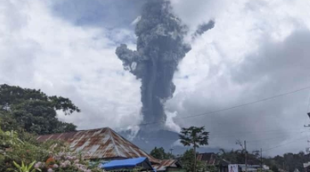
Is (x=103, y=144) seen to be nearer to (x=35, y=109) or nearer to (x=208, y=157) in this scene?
(x=35, y=109)

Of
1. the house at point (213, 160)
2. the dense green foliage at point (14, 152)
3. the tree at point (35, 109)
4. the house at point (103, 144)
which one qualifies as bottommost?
the dense green foliage at point (14, 152)

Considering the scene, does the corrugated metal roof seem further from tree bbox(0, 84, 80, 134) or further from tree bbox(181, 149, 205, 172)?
tree bbox(0, 84, 80, 134)

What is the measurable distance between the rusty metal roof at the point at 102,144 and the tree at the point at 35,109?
14.3m

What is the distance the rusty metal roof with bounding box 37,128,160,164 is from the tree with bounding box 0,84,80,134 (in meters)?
14.3

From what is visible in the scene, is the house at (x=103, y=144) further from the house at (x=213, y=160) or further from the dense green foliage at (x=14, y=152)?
the house at (x=213, y=160)

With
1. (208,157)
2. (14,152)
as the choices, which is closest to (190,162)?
(208,157)

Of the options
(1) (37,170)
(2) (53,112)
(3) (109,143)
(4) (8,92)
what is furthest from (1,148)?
(4) (8,92)

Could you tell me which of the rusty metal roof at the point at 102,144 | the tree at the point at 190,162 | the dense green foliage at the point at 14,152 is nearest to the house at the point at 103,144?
the rusty metal roof at the point at 102,144

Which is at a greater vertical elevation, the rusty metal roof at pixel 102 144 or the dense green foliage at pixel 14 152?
the rusty metal roof at pixel 102 144

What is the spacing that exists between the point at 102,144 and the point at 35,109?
25.3m

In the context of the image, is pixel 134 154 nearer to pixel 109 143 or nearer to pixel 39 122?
pixel 109 143

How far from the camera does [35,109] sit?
143 ft

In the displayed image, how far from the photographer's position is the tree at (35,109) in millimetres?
40656

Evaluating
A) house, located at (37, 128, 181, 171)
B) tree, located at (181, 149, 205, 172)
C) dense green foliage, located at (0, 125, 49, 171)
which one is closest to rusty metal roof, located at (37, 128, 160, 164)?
house, located at (37, 128, 181, 171)
